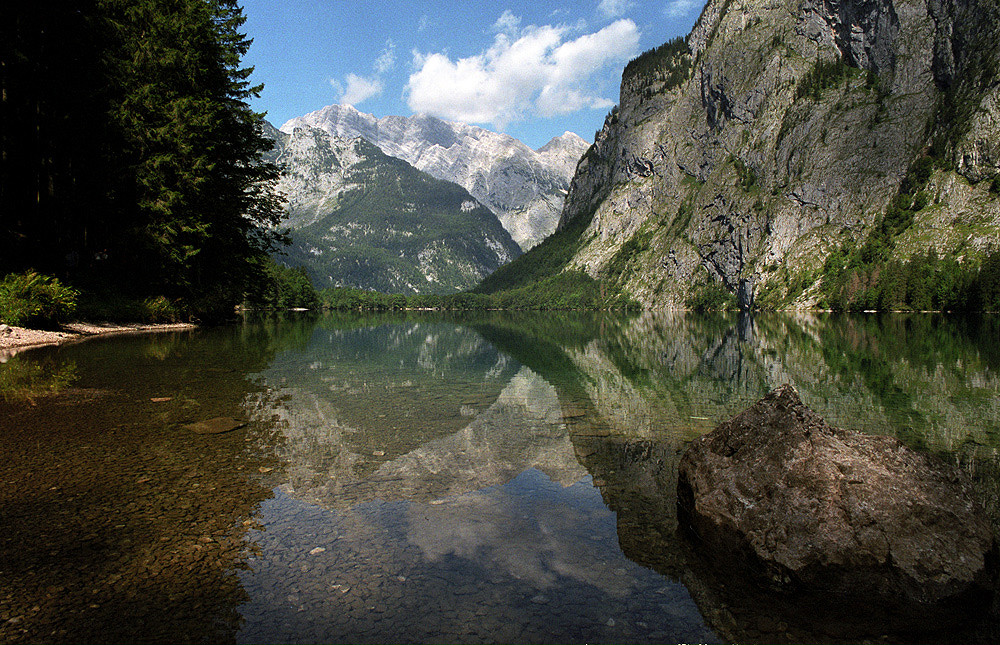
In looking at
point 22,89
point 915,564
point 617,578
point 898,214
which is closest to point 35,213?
point 22,89

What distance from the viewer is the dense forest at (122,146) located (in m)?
32.8

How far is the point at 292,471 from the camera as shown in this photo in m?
10.6

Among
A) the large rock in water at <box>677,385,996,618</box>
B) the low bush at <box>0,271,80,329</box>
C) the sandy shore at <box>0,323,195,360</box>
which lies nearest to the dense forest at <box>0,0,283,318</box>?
the low bush at <box>0,271,80,329</box>

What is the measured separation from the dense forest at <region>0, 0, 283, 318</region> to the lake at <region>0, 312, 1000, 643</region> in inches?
757

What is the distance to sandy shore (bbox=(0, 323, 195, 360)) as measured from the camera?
28362mm

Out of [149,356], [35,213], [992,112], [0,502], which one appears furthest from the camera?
[992,112]

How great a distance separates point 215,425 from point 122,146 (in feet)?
111

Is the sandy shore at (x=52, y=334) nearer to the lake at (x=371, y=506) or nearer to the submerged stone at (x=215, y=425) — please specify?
the lake at (x=371, y=506)

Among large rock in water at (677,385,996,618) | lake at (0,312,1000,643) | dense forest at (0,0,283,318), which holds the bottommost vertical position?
lake at (0,312,1000,643)

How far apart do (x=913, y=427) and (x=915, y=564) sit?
10.4 metres

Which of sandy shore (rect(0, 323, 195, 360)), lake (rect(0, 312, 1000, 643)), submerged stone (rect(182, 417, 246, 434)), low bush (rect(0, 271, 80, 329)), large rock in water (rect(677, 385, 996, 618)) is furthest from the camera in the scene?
low bush (rect(0, 271, 80, 329))

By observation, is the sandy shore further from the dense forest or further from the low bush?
the dense forest

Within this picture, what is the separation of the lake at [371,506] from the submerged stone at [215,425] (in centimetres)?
27

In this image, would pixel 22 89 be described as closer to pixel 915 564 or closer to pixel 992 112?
pixel 915 564
